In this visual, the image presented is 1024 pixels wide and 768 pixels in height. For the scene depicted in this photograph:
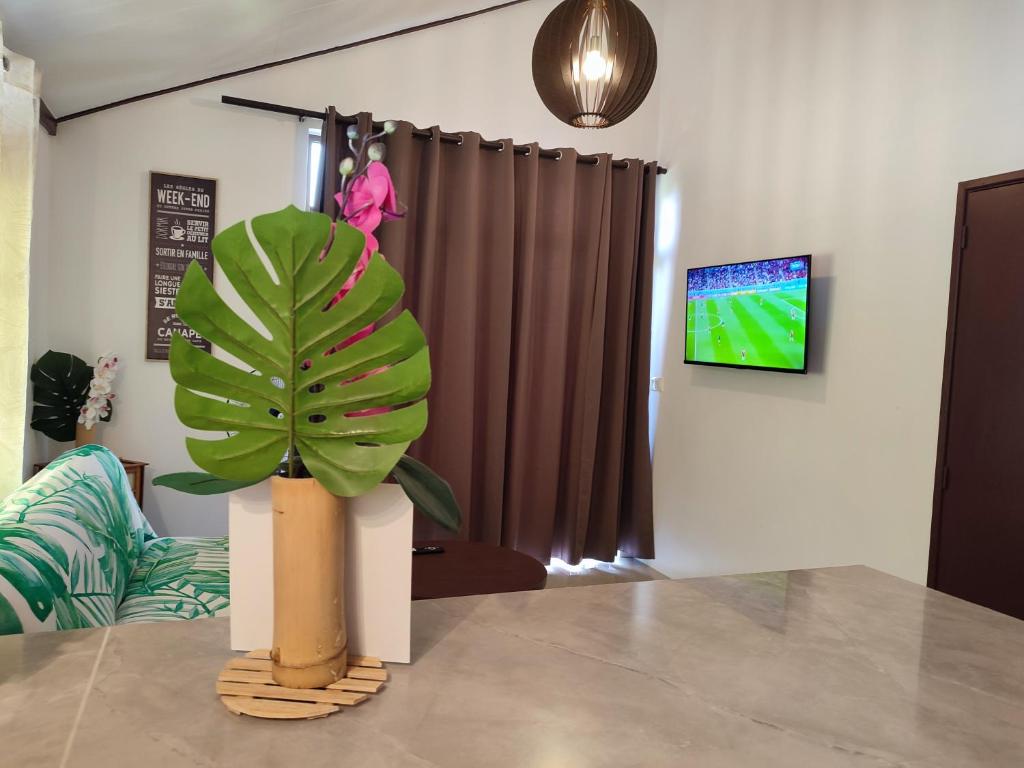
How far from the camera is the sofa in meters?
1.46

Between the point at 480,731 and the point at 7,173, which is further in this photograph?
the point at 7,173

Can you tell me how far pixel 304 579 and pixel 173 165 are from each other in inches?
142

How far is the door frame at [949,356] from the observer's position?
2.69 m

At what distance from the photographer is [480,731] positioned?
69 centimetres

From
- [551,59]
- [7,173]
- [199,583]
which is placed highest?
[551,59]

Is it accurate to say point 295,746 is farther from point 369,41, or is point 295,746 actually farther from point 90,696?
point 369,41

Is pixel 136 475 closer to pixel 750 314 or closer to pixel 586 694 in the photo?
pixel 750 314

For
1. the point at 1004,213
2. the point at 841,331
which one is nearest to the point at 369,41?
the point at 841,331

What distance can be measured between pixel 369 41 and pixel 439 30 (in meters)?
0.42

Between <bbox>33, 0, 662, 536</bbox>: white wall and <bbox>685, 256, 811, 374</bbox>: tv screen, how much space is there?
1.59m

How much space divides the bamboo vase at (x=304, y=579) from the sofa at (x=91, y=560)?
0.86 meters

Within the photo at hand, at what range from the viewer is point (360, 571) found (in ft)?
2.64

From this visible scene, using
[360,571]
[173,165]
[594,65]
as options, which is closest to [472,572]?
[594,65]

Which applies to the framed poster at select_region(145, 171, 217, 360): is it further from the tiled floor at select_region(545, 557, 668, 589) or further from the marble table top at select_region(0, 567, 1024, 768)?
the marble table top at select_region(0, 567, 1024, 768)
